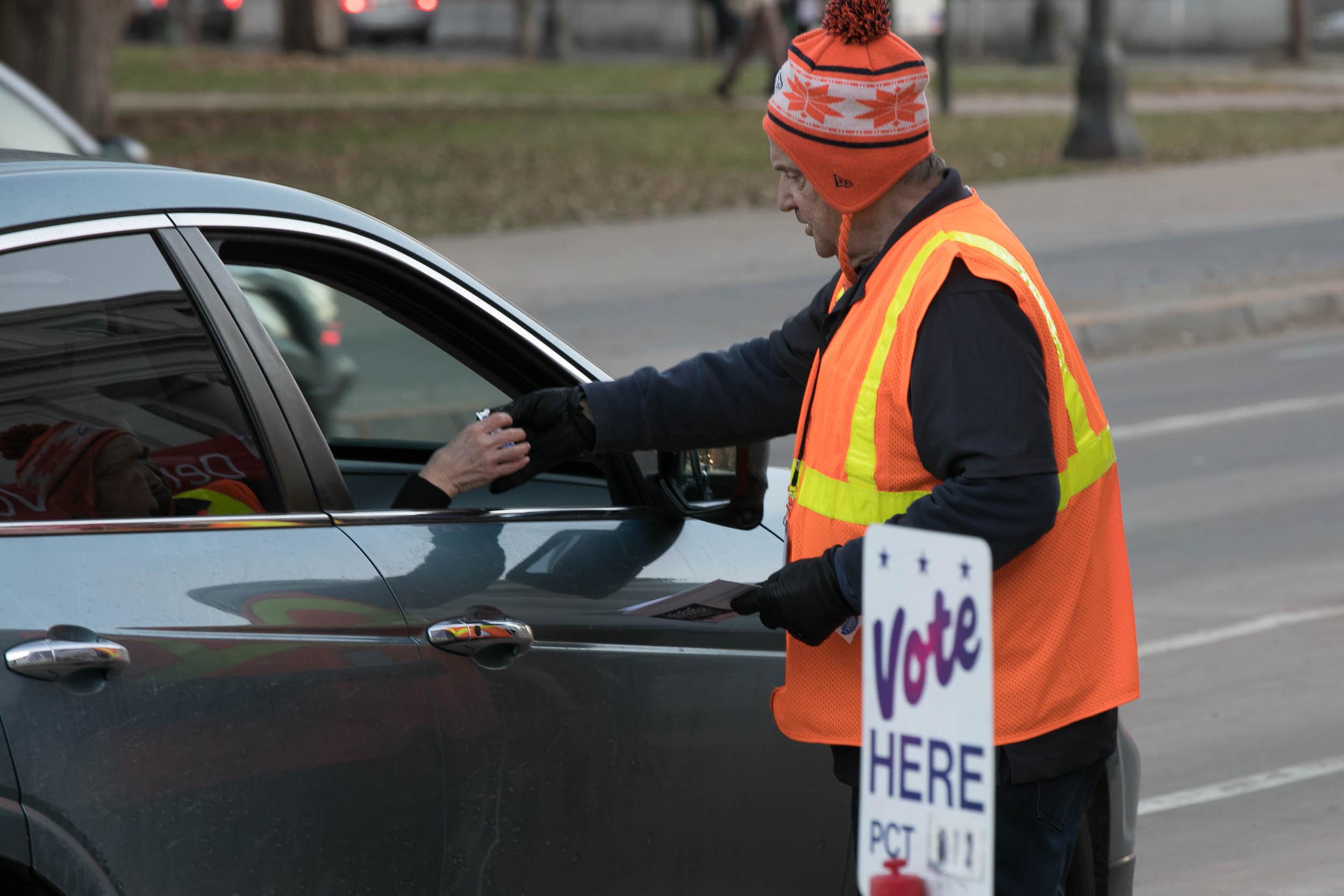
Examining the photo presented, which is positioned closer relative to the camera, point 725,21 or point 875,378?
point 875,378

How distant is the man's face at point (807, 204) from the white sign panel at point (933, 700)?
734 millimetres

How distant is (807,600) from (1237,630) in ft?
13.2

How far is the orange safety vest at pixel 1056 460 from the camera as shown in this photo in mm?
2719

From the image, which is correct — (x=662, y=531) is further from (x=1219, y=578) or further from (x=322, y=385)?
(x=322, y=385)

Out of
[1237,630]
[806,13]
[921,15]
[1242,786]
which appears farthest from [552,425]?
[806,13]

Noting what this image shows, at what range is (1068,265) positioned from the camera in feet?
43.5

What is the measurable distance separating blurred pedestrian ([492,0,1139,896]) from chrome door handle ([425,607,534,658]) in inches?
13.5

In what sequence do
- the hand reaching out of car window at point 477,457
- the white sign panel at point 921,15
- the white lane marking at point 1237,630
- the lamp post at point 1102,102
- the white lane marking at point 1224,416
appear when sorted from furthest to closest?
the white sign panel at point 921,15 < the lamp post at point 1102,102 < the white lane marking at point 1224,416 < the white lane marking at point 1237,630 < the hand reaching out of car window at point 477,457

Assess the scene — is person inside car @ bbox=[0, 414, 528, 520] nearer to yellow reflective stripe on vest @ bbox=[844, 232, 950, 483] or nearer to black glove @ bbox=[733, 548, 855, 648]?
black glove @ bbox=[733, 548, 855, 648]

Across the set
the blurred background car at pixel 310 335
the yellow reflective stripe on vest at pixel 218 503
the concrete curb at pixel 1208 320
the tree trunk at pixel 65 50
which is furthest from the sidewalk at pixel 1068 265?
the yellow reflective stripe on vest at pixel 218 503

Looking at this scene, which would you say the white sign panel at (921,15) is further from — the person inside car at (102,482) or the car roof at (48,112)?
the person inside car at (102,482)

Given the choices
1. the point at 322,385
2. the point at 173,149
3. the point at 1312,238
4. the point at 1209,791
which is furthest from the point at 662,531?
the point at 173,149

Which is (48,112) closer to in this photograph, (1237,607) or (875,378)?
(1237,607)

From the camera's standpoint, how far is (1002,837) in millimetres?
2803
